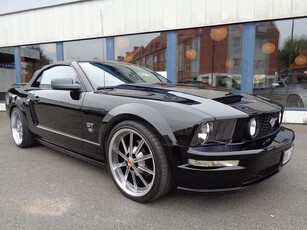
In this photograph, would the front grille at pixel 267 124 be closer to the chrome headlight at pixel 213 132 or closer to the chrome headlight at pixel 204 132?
the chrome headlight at pixel 213 132

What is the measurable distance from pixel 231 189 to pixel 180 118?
27.6 inches

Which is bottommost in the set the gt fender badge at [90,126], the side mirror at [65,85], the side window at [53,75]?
the gt fender badge at [90,126]

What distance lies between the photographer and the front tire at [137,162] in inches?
88.1

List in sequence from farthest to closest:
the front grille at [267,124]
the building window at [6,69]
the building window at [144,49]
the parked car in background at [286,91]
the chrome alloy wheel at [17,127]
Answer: the building window at [6,69], the building window at [144,49], the parked car in background at [286,91], the chrome alloy wheel at [17,127], the front grille at [267,124]

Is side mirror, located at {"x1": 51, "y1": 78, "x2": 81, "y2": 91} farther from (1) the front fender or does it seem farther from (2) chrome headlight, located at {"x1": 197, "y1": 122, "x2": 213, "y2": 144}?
(2) chrome headlight, located at {"x1": 197, "y1": 122, "x2": 213, "y2": 144}

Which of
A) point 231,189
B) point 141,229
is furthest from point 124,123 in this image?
point 231,189

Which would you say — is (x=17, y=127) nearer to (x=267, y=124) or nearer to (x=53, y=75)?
(x=53, y=75)

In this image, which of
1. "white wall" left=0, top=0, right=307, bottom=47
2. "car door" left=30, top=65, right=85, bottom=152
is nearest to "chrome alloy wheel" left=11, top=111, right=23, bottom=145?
"car door" left=30, top=65, right=85, bottom=152

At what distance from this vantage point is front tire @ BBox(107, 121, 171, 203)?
2238mm

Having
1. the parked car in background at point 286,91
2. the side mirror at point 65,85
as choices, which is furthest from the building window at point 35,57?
the side mirror at point 65,85

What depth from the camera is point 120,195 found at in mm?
2682

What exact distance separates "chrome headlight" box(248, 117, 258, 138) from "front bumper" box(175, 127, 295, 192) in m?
0.15

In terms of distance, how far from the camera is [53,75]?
12.6ft

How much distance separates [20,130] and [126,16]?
522 centimetres
